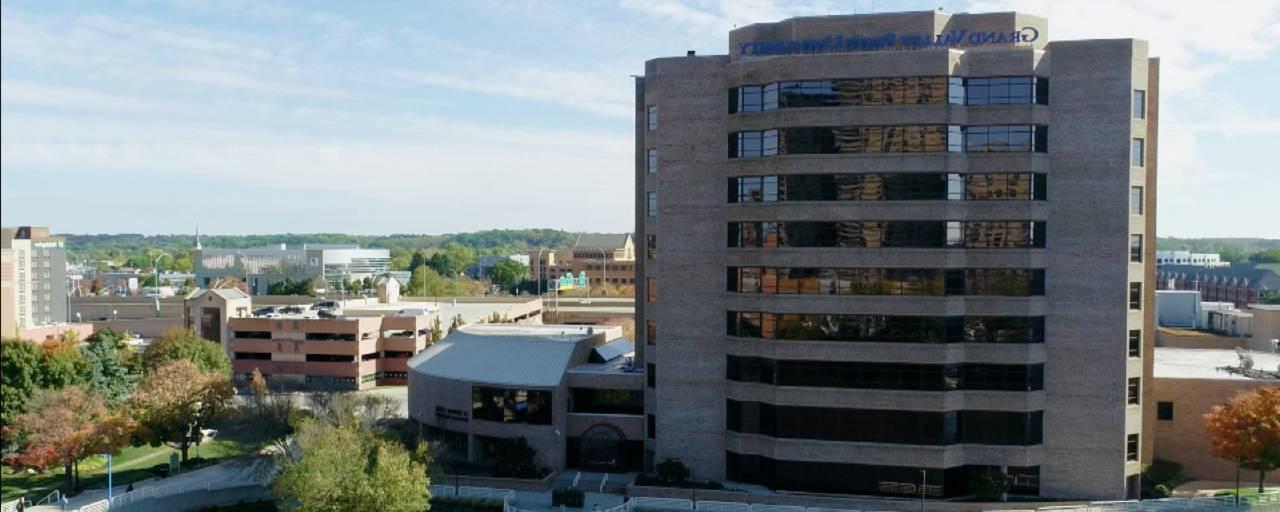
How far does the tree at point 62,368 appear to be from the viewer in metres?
70.4

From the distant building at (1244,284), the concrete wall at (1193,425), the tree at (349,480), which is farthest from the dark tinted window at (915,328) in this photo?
the distant building at (1244,284)

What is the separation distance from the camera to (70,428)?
58.7m

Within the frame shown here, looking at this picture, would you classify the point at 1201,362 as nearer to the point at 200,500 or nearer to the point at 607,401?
the point at 607,401

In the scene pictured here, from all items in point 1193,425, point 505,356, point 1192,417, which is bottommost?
point 1193,425

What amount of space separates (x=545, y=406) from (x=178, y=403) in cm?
2683

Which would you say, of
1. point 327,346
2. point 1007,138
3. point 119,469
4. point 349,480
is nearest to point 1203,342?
point 1007,138

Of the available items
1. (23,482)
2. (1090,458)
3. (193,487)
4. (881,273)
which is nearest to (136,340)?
(23,482)

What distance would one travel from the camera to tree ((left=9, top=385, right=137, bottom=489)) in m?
57.8

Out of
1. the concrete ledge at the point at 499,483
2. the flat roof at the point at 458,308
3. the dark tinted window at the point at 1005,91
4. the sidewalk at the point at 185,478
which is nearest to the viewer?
the dark tinted window at the point at 1005,91

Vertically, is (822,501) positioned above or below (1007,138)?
below

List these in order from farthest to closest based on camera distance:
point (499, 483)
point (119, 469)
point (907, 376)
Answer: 1. point (119, 469)
2. point (499, 483)
3. point (907, 376)

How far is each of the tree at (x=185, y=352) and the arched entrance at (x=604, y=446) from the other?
4470 centimetres

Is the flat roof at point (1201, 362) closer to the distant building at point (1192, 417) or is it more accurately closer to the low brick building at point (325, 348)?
the distant building at point (1192, 417)

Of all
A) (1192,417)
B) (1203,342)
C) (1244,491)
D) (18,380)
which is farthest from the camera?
(1203,342)
